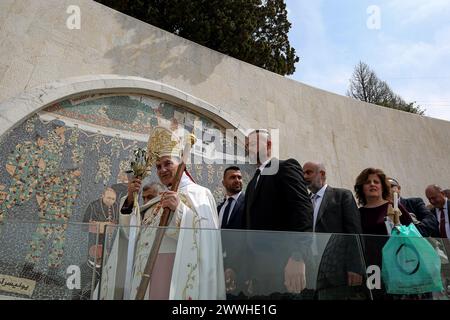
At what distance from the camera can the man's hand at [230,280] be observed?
226cm

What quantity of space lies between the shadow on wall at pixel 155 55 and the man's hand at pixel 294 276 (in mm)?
4605

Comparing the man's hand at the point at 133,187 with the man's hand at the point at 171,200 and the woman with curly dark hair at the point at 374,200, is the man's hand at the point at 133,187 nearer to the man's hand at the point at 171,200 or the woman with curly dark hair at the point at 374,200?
the man's hand at the point at 171,200

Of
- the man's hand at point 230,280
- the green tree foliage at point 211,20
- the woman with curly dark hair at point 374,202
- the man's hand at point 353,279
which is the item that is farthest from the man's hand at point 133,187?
the green tree foliage at point 211,20

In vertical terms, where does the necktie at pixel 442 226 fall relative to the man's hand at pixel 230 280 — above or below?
above

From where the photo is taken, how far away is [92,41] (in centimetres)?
608

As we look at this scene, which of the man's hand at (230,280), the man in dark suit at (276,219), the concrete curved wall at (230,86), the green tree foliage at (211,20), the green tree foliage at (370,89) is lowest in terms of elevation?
the man's hand at (230,280)

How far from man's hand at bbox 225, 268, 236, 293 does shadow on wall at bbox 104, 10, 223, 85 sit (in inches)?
179

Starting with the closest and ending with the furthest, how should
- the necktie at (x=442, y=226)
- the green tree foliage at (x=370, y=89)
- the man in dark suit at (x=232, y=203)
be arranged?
the man in dark suit at (x=232, y=203)
the necktie at (x=442, y=226)
the green tree foliage at (x=370, y=89)

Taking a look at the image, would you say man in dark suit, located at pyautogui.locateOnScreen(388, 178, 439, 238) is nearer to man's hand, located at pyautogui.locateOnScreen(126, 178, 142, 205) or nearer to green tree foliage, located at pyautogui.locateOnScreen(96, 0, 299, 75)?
man's hand, located at pyautogui.locateOnScreen(126, 178, 142, 205)

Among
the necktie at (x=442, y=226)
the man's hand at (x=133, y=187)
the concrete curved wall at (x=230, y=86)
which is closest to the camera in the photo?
the man's hand at (x=133, y=187)

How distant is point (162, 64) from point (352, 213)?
456 cm

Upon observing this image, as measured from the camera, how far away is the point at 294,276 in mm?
2342

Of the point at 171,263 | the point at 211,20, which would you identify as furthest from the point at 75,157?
the point at 211,20

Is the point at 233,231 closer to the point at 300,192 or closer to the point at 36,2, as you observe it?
the point at 300,192
